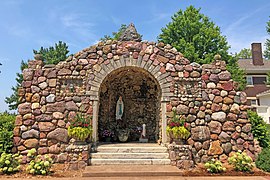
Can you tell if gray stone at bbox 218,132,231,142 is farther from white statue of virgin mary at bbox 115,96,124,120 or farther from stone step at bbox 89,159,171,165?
white statue of virgin mary at bbox 115,96,124,120

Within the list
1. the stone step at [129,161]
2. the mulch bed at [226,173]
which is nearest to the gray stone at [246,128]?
the mulch bed at [226,173]

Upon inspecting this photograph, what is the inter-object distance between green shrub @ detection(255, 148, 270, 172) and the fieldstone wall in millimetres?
391

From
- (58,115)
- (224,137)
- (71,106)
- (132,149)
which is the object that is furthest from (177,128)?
(58,115)

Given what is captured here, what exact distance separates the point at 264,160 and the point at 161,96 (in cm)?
369

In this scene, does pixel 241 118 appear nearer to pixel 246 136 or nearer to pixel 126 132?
pixel 246 136

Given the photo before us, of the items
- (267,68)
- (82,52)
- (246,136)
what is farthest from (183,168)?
(267,68)

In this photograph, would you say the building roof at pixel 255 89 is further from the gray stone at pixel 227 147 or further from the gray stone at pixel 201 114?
the gray stone at pixel 201 114

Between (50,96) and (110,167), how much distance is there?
3.11 m

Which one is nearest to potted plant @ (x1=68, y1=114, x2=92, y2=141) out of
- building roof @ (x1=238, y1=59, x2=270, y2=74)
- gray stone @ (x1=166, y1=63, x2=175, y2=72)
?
gray stone @ (x1=166, y1=63, x2=175, y2=72)

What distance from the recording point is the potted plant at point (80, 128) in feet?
22.1

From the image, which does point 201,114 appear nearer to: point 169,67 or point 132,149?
point 169,67

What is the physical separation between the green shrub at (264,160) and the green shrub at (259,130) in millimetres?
498

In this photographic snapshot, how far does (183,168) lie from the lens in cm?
666

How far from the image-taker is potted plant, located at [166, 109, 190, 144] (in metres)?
6.94
